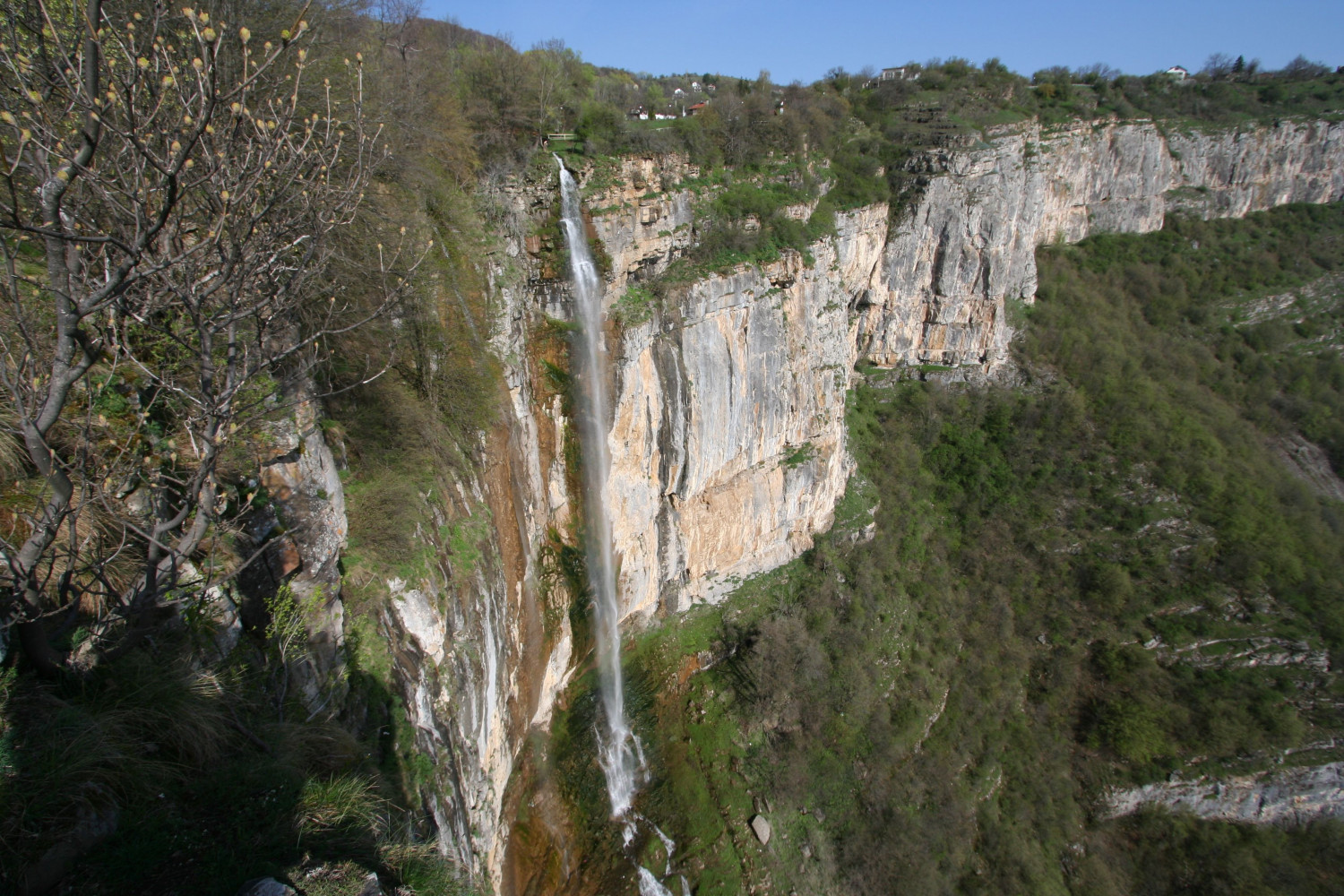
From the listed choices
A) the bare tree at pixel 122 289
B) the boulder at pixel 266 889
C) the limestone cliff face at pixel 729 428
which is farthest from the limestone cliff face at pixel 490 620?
the boulder at pixel 266 889

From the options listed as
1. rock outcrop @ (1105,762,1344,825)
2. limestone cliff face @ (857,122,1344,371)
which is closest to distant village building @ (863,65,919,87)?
limestone cliff face @ (857,122,1344,371)

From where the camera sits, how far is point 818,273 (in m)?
18.2

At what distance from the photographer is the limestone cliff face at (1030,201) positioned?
23500 millimetres

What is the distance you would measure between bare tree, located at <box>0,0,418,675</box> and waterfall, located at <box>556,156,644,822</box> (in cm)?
873

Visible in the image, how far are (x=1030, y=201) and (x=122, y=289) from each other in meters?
32.5

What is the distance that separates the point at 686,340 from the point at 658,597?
7109mm

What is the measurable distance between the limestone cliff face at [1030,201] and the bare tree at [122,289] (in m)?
24.2

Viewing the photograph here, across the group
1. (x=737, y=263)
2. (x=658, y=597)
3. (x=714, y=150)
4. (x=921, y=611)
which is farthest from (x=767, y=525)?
(x=714, y=150)

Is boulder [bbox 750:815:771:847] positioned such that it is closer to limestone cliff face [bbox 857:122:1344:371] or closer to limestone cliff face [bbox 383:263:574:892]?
limestone cliff face [bbox 383:263:574:892]

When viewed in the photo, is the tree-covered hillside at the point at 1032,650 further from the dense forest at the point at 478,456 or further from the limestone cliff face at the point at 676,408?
the limestone cliff face at the point at 676,408

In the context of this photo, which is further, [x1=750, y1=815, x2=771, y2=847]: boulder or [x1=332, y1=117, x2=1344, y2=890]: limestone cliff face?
[x1=750, y1=815, x2=771, y2=847]: boulder

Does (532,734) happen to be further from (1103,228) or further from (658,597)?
(1103,228)

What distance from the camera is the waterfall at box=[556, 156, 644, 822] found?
1262 cm

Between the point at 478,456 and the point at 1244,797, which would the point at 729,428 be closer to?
the point at 478,456
